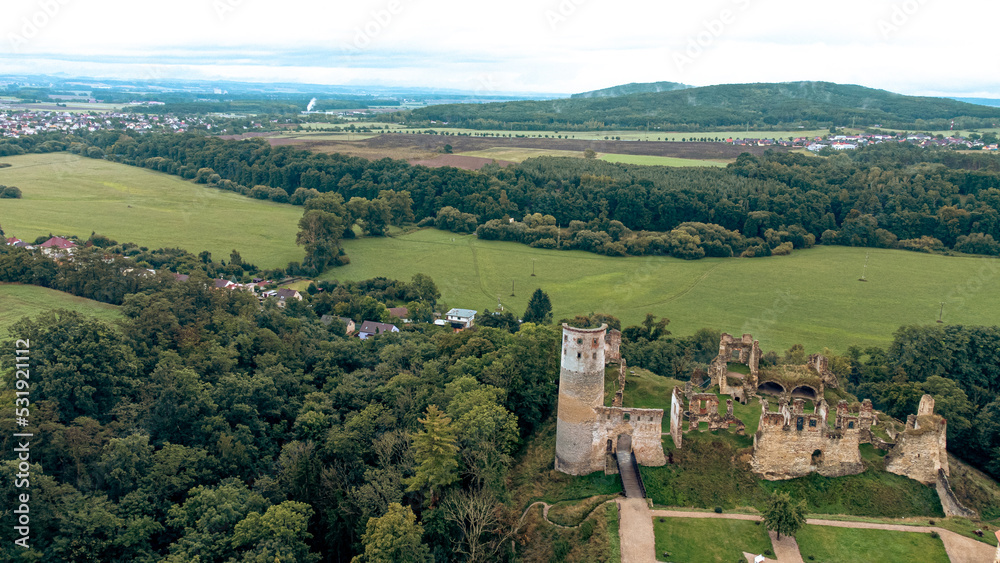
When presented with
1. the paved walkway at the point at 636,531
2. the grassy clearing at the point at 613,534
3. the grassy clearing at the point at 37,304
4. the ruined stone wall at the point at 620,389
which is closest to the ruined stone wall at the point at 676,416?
the ruined stone wall at the point at 620,389

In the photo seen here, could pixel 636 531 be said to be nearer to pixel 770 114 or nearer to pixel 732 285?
pixel 732 285

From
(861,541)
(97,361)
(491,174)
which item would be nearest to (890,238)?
(491,174)

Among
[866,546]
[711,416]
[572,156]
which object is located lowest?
[866,546]

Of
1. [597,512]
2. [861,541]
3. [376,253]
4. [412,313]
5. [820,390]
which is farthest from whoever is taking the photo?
[376,253]

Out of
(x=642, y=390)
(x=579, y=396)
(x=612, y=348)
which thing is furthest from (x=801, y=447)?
(x=612, y=348)

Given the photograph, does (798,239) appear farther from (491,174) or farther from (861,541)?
(861,541)

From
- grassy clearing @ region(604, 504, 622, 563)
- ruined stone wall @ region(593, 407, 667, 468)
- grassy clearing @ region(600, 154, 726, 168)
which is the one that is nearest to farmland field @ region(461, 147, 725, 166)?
grassy clearing @ region(600, 154, 726, 168)
